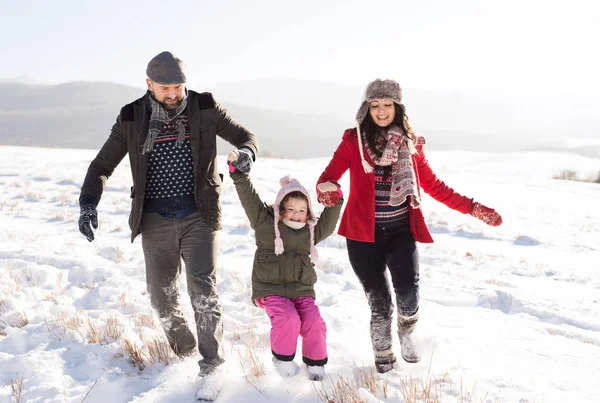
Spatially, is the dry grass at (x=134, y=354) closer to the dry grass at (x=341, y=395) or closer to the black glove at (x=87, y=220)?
the black glove at (x=87, y=220)

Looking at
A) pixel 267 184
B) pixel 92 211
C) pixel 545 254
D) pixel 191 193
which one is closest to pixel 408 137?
pixel 191 193

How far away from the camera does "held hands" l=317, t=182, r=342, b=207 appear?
3453mm

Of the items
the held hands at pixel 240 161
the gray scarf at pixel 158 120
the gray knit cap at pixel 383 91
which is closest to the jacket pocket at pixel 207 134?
the gray scarf at pixel 158 120

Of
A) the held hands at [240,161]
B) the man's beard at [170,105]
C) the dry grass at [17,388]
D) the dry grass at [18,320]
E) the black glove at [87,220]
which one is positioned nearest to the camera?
the dry grass at [17,388]

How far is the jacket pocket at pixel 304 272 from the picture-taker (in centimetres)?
354

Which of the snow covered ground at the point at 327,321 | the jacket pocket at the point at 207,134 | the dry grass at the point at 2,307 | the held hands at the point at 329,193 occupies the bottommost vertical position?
the snow covered ground at the point at 327,321

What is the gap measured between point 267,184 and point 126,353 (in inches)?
402

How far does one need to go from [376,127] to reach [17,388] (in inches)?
122

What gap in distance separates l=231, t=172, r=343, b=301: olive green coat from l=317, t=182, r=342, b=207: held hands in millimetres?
64

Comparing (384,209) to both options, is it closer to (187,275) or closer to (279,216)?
(279,216)

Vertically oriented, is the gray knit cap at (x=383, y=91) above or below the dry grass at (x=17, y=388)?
above

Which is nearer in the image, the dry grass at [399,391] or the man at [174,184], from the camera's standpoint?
the dry grass at [399,391]

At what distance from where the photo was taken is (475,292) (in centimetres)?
574

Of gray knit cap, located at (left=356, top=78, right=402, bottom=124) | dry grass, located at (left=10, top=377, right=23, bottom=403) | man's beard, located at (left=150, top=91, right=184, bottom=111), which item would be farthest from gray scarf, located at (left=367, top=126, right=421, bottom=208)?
dry grass, located at (left=10, top=377, right=23, bottom=403)
